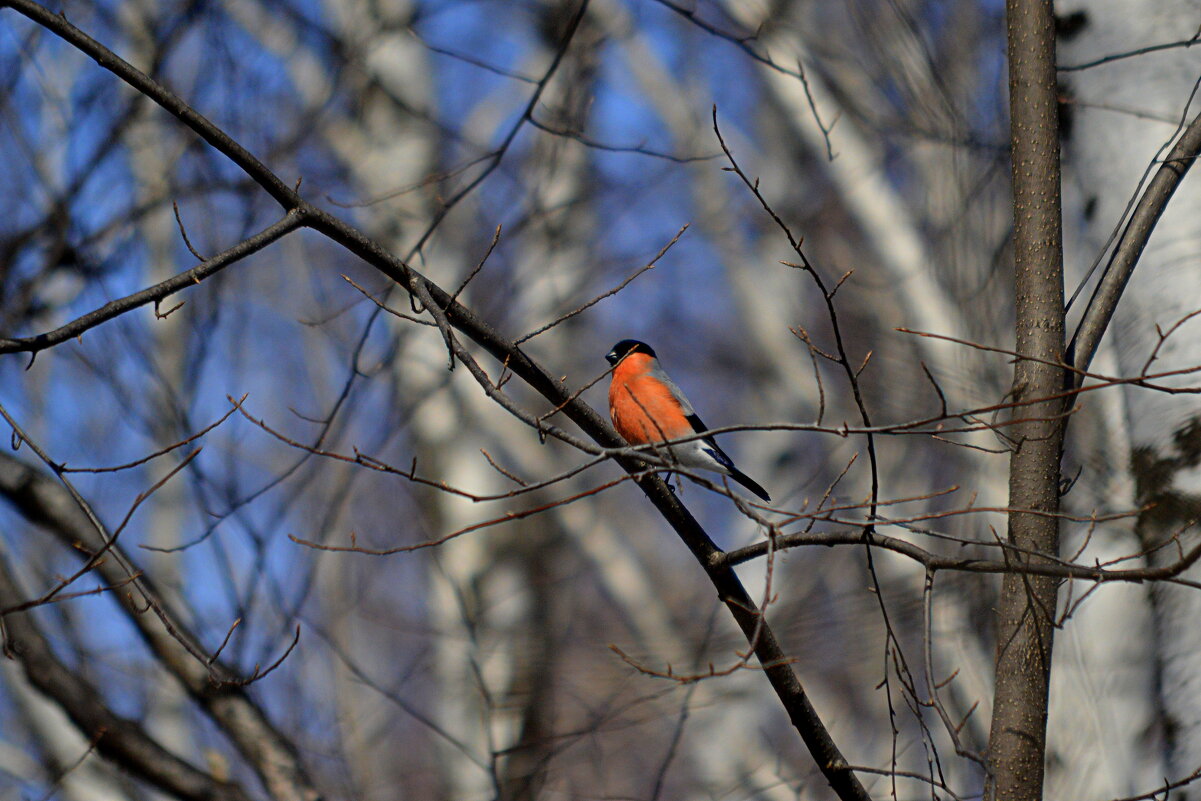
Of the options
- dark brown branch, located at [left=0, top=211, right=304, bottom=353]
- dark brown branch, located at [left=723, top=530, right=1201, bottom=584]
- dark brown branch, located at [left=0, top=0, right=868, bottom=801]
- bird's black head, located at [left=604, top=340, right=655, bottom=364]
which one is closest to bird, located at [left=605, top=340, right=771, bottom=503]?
bird's black head, located at [left=604, top=340, right=655, bottom=364]

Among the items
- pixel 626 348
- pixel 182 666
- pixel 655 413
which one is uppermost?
pixel 626 348

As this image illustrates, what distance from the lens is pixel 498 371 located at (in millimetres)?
2877

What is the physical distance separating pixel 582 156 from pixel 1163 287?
2.63 meters

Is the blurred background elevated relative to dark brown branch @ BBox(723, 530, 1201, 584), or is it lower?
elevated

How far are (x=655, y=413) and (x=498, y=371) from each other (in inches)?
21.9

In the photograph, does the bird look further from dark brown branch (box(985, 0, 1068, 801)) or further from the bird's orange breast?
dark brown branch (box(985, 0, 1068, 801))

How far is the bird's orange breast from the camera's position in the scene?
8.18 feet

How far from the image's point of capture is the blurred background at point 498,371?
127 inches

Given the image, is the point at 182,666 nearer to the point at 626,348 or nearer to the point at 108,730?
the point at 108,730

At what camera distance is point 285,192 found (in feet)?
5.18

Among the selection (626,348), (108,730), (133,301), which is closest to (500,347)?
(133,301)

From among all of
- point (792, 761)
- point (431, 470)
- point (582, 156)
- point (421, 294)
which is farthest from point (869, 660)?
point (421, 294)

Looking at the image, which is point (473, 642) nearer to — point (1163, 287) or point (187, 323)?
Answer: point (187, 323)

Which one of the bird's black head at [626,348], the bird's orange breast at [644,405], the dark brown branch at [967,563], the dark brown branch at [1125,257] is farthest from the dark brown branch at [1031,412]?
the bird's black head at [626,348]
